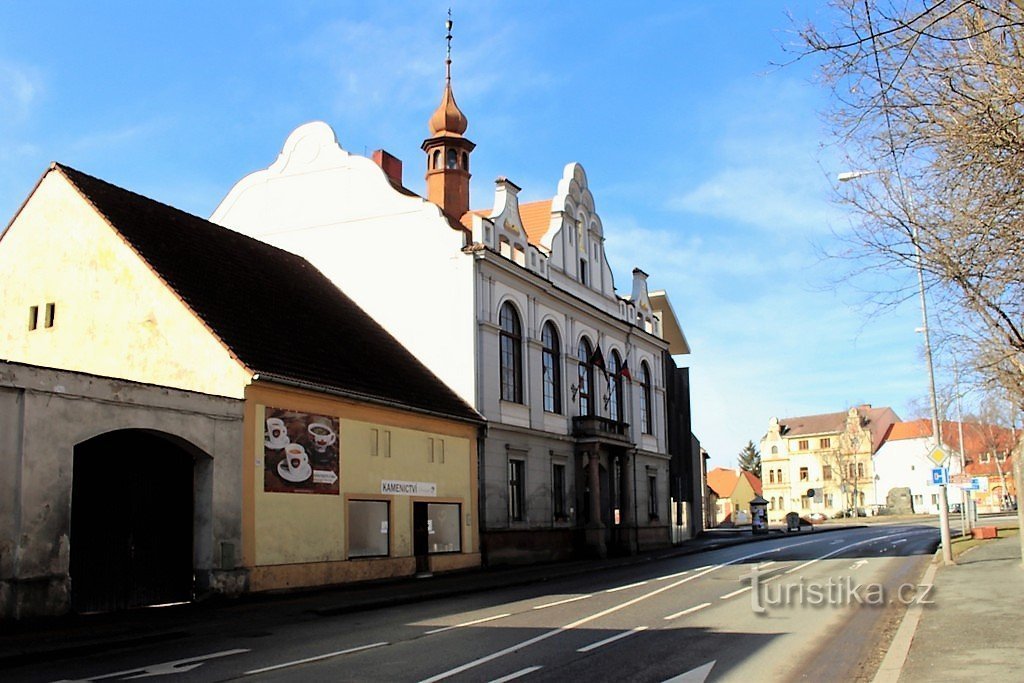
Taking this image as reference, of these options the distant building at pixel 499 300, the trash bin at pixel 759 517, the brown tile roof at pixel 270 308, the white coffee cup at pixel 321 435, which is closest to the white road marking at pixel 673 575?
the distant building at pixel 499 300

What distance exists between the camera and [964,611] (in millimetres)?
14852

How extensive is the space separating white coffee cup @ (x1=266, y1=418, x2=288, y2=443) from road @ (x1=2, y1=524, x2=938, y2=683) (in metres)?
3.83

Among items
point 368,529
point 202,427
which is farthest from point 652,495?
point 202,427

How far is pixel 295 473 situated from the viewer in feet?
71.6

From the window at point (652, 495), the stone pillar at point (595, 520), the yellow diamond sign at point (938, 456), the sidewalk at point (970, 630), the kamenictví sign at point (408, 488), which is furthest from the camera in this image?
the window at point (652, 495)

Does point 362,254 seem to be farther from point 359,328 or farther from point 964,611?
point 964,611

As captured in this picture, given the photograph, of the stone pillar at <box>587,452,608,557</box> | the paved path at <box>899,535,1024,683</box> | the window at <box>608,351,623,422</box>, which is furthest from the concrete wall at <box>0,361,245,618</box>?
the window at <box>608,351,623,422</box>

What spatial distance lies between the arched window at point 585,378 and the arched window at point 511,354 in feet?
17.5

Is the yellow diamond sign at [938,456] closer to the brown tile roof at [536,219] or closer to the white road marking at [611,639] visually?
the white road marking at [611,639]

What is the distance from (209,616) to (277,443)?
16.6 ft

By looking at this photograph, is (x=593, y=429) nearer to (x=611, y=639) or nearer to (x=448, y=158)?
(x=448, y=158)

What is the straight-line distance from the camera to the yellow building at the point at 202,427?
17328 millimetres

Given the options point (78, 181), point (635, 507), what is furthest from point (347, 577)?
point (635, 507)

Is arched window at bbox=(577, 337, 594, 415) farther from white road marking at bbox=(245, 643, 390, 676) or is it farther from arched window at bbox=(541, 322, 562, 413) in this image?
white road marking at bbox=(245, 643, 390, 676)
